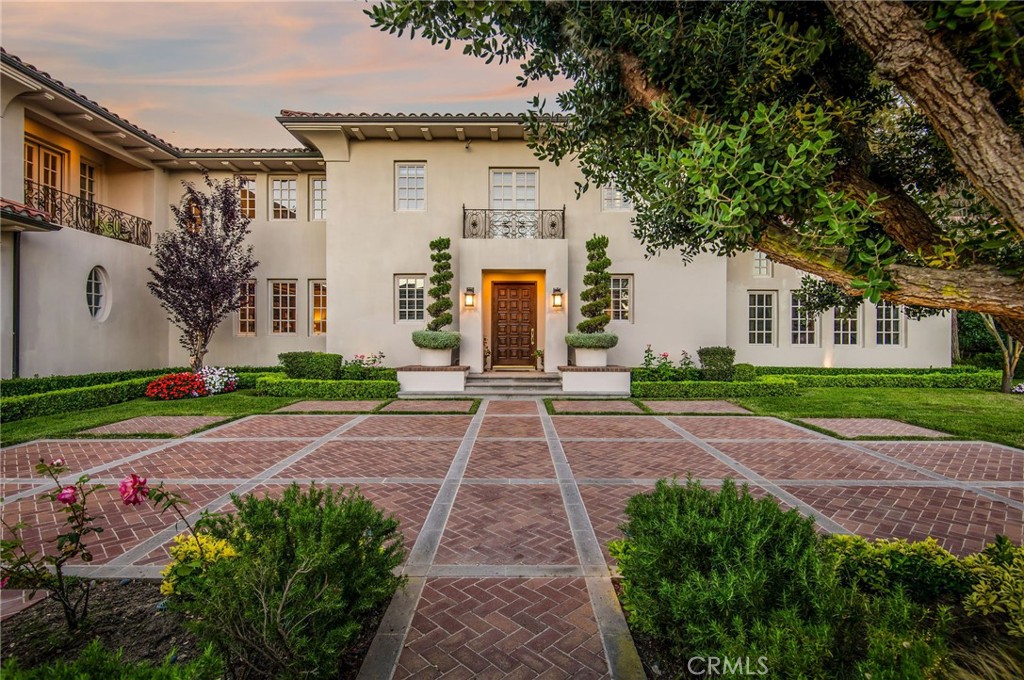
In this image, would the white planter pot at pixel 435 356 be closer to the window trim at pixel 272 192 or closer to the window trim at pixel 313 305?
the window trim at pixel 313 305

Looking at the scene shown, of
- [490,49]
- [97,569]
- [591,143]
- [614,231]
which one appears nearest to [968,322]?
[614,231]

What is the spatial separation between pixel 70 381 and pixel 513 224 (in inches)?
515

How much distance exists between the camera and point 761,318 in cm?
1667

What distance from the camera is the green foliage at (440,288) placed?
1376 cm

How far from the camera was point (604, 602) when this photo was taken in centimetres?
332

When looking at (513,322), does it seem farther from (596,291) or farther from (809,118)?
(809,118)

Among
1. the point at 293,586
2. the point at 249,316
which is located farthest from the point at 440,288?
the point at 293,586

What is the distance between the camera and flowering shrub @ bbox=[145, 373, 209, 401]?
1266 cm

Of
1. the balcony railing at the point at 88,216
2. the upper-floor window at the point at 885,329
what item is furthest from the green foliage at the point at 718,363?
the balcony railing at the point at 88,216

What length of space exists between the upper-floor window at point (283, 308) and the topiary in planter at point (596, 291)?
34.8ft

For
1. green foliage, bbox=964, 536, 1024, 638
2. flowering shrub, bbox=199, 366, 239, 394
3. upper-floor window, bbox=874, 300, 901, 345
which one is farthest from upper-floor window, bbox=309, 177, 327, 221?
upper-floor window, bbox=874, 300, 901, 345

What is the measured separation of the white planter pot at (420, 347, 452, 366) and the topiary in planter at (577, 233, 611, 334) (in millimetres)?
4236

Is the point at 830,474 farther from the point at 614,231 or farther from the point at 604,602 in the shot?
the point at 614,231

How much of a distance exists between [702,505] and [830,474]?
15.2 ft
